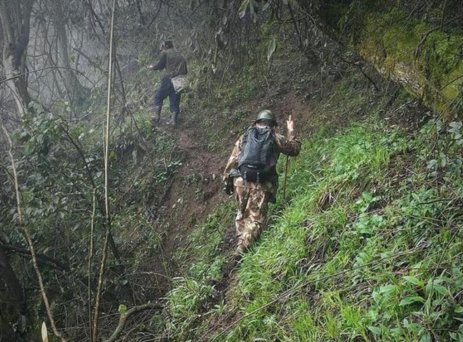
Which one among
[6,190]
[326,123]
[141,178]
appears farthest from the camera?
[141,178]

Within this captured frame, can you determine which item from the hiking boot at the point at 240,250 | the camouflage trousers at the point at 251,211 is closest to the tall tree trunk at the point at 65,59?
the camouflage trousers at the point at 251,211

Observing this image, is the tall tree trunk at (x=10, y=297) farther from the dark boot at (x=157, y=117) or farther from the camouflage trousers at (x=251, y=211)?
the dark boot at (x=157, y=117)

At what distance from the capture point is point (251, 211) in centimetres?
555

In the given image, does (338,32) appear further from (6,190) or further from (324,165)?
(6,190)

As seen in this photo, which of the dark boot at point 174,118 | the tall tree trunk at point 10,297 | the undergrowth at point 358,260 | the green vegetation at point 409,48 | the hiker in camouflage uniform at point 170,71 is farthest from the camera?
the dark boot at point 174,118

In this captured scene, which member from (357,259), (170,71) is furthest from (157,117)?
(357,259)

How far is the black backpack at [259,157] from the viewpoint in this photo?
542cm

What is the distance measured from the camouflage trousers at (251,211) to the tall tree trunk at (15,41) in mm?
4985

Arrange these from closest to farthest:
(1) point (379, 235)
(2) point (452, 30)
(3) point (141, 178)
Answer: (1) point (379, 235) < (2) point (452, 30) < (3) point (141, 178)

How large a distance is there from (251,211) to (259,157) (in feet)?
2.09

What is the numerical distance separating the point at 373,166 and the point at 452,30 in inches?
55.9

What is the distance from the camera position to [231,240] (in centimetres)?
616

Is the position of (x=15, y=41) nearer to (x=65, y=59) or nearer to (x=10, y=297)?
(x=65, y=59)

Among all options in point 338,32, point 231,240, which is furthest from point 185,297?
point 338,32
